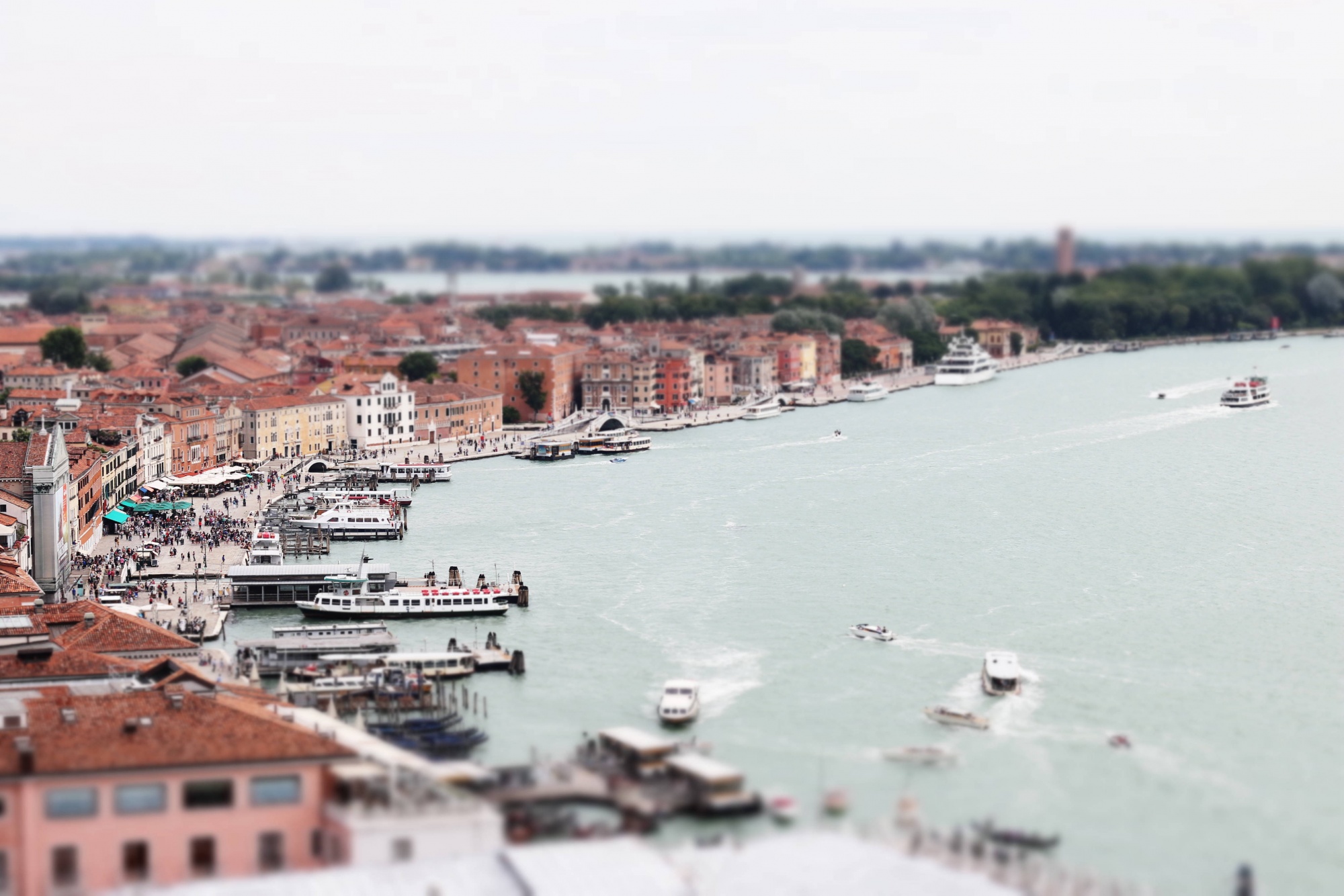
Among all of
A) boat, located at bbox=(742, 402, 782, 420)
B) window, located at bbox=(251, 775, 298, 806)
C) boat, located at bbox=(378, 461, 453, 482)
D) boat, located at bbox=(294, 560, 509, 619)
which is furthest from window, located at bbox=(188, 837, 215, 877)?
boat, located at bbox=(742, 402, 782, 420)

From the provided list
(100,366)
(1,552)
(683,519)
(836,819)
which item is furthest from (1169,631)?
(100,366)

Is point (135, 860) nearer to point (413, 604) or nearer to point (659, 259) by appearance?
point (413, 604)

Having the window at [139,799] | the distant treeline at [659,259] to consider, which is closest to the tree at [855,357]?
the window at [139,799]

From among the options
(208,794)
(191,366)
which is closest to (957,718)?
(208,794)

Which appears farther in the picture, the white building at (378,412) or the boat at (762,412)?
the boat at (762,412)

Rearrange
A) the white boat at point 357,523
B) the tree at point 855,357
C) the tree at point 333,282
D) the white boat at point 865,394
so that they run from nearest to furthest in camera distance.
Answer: the white boat at point 357,523
the white boat at point 865,394
the tree at point 855,357
the tree at point 333,282

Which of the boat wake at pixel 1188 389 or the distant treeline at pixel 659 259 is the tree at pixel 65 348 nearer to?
the boat wake at pixel 1188 389

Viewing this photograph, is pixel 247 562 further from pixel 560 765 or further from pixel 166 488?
pixel 560 765

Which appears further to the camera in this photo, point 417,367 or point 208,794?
point 417,367
